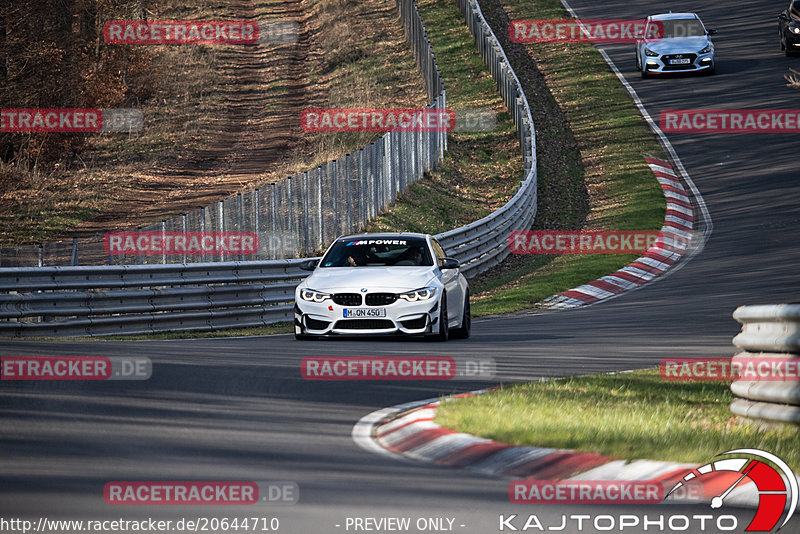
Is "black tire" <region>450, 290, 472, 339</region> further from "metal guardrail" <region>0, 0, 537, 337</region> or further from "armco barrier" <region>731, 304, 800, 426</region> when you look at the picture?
"armco barrier" <region>731, 304, 800, 426</region>

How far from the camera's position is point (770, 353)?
8164 millimetres

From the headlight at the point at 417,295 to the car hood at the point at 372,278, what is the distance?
6cm

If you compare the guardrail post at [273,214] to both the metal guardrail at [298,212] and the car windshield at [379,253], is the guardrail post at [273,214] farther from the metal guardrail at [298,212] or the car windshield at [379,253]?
the car windshield at [379,253]

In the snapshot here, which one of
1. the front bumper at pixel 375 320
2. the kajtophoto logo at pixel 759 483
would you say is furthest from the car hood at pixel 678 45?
the kajtophoto logo at pixel 759 483

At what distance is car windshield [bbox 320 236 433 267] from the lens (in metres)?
16.2

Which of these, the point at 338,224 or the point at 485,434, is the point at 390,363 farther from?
the point at 338,224

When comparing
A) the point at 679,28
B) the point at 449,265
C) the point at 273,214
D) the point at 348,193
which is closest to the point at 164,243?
the point at 273,214

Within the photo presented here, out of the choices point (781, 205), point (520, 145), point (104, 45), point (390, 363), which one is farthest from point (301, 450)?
point (104, 45)

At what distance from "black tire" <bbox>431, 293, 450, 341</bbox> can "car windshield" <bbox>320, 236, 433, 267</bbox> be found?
0.88 m

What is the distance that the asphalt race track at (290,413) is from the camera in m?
6.12

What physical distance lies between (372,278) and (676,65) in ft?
99.9

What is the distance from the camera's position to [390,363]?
39.9 ft

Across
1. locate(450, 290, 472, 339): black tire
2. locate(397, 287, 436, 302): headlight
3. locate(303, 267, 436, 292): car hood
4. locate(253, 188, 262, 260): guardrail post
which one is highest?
locate(253, 188, 262, 260): guardrail post

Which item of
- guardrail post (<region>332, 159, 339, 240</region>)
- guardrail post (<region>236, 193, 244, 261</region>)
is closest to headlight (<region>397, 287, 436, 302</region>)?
guardrail post (<region>236, 193, 244, 261</region>)
